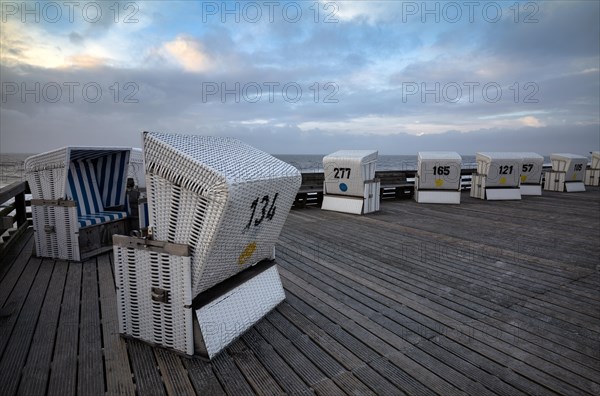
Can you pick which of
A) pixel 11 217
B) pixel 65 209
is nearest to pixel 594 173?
pixel 65 209

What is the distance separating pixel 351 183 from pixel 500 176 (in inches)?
244

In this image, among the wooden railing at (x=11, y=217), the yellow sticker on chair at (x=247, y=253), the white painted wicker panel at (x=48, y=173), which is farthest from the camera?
the white painted wicker panel at (x=48, y=173)

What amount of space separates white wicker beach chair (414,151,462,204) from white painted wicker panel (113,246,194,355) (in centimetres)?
962

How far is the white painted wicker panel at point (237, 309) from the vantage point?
2639 mm

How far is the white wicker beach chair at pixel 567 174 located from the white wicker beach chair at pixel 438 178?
297 inches

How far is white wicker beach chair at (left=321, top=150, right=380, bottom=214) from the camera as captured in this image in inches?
354

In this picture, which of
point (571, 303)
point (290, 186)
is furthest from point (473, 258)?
point (290, 186)

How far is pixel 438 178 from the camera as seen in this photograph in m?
11.0

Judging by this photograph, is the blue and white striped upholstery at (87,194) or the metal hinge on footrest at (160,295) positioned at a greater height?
the blue and white striped upholstery at (87,194)

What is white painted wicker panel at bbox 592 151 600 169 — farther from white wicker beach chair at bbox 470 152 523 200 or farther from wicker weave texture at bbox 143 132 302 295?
wicker weave texture at bbox 143 132 302 295

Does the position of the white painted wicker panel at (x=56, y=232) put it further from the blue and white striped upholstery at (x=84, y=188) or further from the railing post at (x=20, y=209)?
the railing post at (x=20, y=209)

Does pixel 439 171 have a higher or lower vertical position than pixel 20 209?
higher

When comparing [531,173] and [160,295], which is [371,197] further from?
[531,173]

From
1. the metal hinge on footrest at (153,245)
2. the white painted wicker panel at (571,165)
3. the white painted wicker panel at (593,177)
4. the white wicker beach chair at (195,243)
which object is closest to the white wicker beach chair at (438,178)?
the white painted wicker panel at (571,165)
